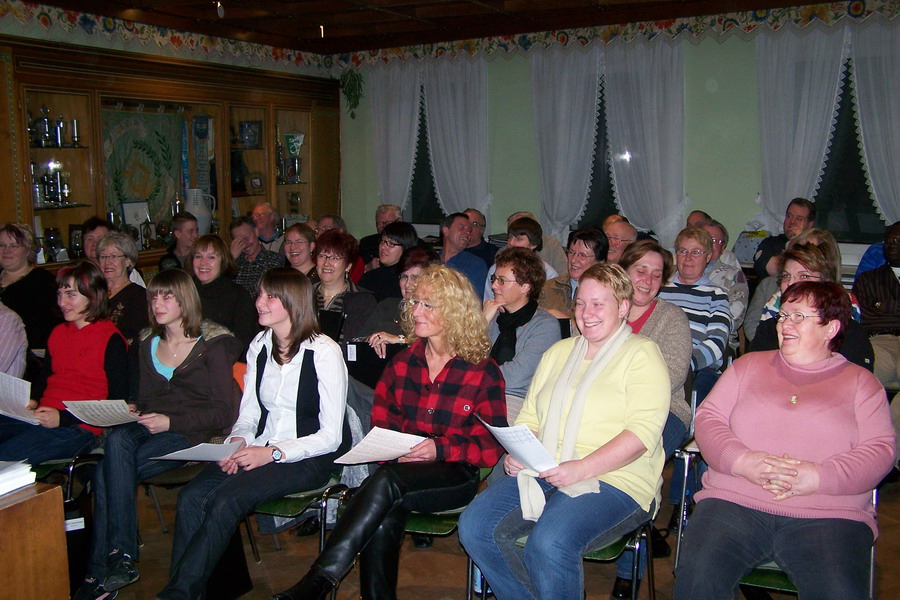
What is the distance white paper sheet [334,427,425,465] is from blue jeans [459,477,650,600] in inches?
11.4

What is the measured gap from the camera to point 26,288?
14.3 ft

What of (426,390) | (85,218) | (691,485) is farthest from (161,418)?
(85,218)

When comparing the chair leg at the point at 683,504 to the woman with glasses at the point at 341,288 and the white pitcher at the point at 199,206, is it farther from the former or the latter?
the white pitcher at the point at 199,206

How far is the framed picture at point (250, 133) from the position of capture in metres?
7.49

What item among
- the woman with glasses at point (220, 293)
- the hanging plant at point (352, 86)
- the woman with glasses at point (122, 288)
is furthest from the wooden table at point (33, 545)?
the hanging plant at point (352, 86)

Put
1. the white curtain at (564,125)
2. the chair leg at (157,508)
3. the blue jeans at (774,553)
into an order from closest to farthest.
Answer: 1. the blue jeans at (774,553)
2. the chair leg at (157,508)
3. the white curtain at (564,125)

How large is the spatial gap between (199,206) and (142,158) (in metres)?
0.62

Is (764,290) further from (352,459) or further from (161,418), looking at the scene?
(161,418)

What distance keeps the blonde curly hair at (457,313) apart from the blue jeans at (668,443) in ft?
2.60

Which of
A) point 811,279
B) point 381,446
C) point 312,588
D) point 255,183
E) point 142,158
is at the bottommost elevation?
point 312,588

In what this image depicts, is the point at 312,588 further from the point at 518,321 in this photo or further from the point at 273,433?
the point at 518,321

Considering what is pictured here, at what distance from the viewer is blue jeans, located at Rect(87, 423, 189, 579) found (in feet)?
9.59

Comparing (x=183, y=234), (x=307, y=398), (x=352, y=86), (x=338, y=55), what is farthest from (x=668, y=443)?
(x=338, y=55)

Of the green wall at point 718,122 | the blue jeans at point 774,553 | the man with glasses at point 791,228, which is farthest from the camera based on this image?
the green wall at point 718,122
